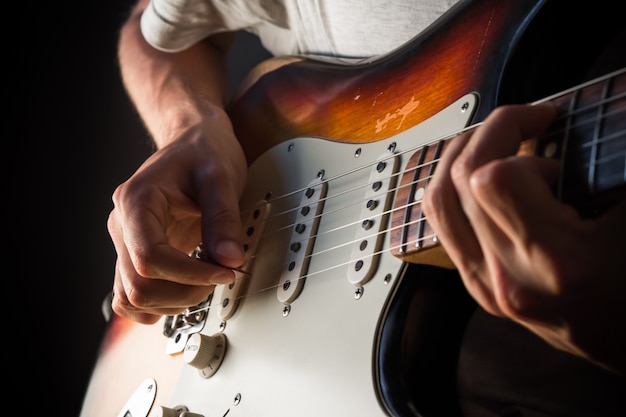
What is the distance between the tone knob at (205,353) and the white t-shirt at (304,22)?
48 cm

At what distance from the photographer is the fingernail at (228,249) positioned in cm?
67

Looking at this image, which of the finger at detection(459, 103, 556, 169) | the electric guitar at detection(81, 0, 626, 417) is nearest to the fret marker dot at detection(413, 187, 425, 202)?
the electric guitar at detection(81, 0, 626, 417)

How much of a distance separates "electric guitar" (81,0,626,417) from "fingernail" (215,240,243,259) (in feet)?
0.14

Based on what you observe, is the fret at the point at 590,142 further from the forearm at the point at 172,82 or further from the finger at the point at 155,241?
the forearm at the point at 172,82

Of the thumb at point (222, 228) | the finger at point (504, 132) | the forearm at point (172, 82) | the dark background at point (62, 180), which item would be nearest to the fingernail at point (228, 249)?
the thumb at point (222, 228)

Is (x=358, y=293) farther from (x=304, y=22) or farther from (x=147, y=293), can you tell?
(x=304, y=22)

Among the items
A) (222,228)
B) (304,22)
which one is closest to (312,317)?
(222,228)

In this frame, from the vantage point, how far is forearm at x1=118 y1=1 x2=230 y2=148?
932 mm

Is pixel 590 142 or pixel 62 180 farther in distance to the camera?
pixel 62 180

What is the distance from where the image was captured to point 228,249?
68 cm

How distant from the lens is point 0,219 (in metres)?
1.61

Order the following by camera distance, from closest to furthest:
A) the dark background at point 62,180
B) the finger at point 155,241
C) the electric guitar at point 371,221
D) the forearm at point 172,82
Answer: the electric guitar at point 371,221
the finger at point 155,241
the forearm at point 172,82
the dark background at point 62,180

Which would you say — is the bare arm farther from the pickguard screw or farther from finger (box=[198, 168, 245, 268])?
the pickguard screw

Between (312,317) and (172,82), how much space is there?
618 millimetres
